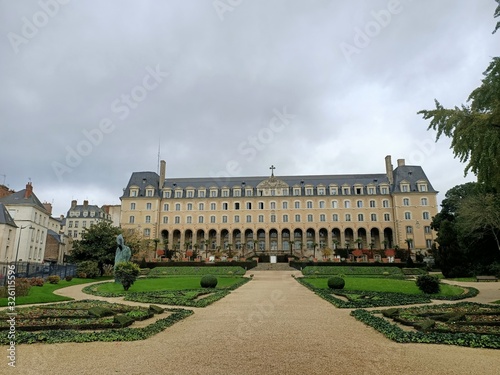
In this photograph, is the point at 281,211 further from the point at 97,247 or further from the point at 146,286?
the point at 146,286

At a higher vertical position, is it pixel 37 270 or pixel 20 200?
pixel 20 200

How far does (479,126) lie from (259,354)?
750 cm

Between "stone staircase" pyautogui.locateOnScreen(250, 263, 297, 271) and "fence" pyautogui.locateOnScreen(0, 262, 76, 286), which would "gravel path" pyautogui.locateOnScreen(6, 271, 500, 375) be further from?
"stone staircase" pyautogui.locateOnScreen(250, 263, 297, 271)

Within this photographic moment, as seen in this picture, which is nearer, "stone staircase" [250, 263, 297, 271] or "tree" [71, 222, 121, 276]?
"tree" [71, 222, 121, 276]

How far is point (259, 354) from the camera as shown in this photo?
680 cm

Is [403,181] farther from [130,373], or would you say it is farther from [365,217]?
[130,373]

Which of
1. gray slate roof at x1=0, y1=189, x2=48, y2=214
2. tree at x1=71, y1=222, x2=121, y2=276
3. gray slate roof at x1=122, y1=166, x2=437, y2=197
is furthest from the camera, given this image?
gray slate roof at x1=122, y1=166, x2=437, y2=197

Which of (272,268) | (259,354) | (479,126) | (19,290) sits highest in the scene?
(479,126)

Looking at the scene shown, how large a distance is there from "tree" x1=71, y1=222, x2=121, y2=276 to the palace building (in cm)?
2173

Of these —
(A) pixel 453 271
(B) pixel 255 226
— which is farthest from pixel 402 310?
(B) pixel 255 226

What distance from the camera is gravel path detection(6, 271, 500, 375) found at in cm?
601

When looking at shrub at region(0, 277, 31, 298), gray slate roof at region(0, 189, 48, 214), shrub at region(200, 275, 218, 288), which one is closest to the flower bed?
shrub at region(200, 275, 218, 288)

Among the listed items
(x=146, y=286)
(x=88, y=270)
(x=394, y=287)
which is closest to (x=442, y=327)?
(x=394, y=287)

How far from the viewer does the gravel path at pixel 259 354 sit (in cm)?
601
